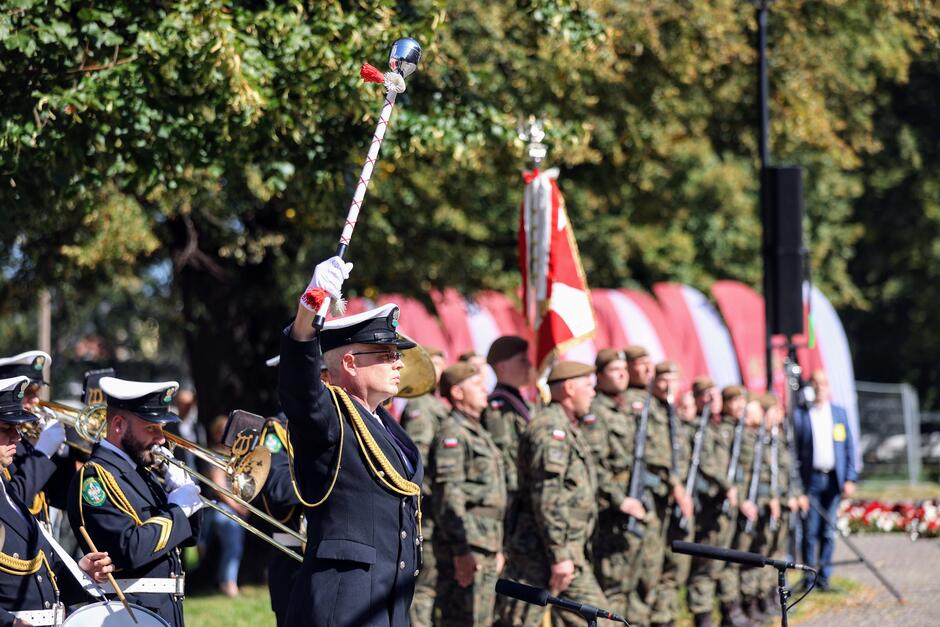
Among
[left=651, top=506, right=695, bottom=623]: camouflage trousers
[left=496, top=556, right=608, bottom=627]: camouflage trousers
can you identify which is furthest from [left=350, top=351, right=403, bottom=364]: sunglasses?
[left=651, top=506, right=695, bottom=623]: camouflage trousers

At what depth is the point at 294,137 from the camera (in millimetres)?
8906

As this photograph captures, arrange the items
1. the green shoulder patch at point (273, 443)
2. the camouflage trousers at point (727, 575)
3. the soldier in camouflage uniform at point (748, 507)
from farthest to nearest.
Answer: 1. the soldier in camouflage uniform at point (748, 507)
2. the camouflage trousers at point (727, 575)
3. the green shoulder patch at point (273, 443)

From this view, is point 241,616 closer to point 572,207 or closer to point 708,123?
point 572,207

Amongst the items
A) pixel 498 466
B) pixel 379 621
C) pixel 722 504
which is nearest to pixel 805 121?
pixel 722 504

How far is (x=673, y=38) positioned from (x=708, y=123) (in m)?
3.19

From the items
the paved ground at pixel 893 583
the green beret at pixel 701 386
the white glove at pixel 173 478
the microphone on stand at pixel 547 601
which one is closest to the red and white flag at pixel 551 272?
the green beret at pixel 701 386

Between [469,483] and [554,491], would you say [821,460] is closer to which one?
[469,483]

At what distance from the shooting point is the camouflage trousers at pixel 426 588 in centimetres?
877

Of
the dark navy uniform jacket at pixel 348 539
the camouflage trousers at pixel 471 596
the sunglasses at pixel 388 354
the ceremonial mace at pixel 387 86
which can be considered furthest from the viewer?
the camouflage trousers at pixel 471 596

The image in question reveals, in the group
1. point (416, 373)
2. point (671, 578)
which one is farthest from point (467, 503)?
point (671, 578)

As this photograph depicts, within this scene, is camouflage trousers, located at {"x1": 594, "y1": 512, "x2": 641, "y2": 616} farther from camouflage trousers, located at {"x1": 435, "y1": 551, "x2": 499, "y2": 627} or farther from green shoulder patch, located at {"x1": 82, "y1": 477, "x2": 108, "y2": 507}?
green shoulder patch, located at {"x1": 82, "y1": 477, "x2": 108, "y2": 507}

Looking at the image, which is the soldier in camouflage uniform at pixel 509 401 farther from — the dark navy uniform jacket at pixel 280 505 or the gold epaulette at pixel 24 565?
the gold epaulette at pixel 24 565

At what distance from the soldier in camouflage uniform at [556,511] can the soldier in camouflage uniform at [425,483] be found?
563mm

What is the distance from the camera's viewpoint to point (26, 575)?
579cm
